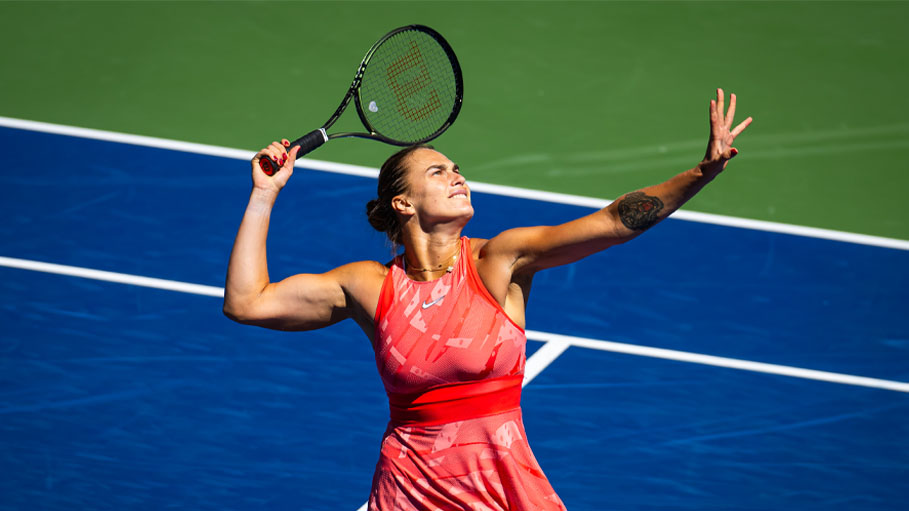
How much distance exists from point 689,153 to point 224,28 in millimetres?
4303

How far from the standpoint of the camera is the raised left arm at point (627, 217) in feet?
15.4

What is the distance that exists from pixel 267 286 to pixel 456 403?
33.4 inches

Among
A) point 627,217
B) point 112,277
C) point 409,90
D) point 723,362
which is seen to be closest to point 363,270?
point 627,217

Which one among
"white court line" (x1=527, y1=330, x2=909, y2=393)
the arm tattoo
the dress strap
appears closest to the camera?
the arm tattoo

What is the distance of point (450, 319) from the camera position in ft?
15.9

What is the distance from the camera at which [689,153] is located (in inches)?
394

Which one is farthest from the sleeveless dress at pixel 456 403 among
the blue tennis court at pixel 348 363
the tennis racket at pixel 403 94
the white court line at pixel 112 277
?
the white court line at pixel 112 277

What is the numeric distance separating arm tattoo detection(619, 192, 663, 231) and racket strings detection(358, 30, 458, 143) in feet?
4.74

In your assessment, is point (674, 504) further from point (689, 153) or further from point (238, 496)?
point (689, 153)

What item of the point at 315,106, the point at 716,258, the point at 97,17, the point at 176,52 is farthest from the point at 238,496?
the point at 97,17

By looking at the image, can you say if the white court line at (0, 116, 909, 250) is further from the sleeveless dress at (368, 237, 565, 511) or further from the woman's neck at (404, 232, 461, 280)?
the sleeveless dress at (368, 237, 565, 511)

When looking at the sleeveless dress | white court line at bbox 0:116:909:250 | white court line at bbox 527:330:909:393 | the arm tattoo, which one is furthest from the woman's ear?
white court line at bbox 0:116:909:250

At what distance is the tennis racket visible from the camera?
19.5ft

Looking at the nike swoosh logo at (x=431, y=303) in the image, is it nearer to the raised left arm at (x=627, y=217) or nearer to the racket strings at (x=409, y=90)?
the raised left arm at (x=627, y=217)
